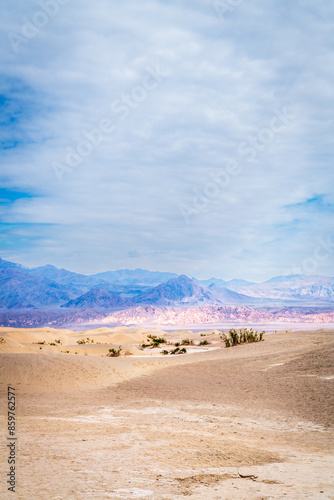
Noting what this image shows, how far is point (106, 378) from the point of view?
17578 mm

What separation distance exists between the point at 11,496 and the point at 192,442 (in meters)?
3.93

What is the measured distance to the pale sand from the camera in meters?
5.22

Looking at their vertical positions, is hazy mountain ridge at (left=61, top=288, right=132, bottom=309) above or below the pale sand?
above

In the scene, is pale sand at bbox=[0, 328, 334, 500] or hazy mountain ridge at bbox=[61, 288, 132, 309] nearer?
pale sand at bbox=[0, 328, 334, 500]

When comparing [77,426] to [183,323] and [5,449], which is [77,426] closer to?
[5,449]

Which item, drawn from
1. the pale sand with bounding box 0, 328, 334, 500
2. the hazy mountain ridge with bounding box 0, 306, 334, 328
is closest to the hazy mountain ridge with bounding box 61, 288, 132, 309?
the hazy mountain ridge with bounding box 0, 306, 334, 328

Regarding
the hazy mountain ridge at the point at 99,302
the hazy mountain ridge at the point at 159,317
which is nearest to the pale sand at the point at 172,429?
the hazy mountain ridge at the point at 159,317

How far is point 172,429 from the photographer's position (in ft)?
29.0

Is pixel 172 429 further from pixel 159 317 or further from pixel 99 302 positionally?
pixel 99 302

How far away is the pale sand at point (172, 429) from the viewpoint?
17.1ft

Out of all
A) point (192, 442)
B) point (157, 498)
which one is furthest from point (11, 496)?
point (192, 442)

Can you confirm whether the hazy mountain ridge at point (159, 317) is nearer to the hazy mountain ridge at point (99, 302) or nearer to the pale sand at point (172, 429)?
the hazy mountain ridge at point (99, 302)

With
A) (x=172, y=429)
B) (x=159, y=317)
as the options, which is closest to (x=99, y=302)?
(x=159, y=317)

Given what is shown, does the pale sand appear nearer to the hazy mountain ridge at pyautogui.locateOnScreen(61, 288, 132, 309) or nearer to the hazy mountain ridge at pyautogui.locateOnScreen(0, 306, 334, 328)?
the hazy mountain ridge at pyautogui.locateOnScreen(0, 306, 334, 328)
